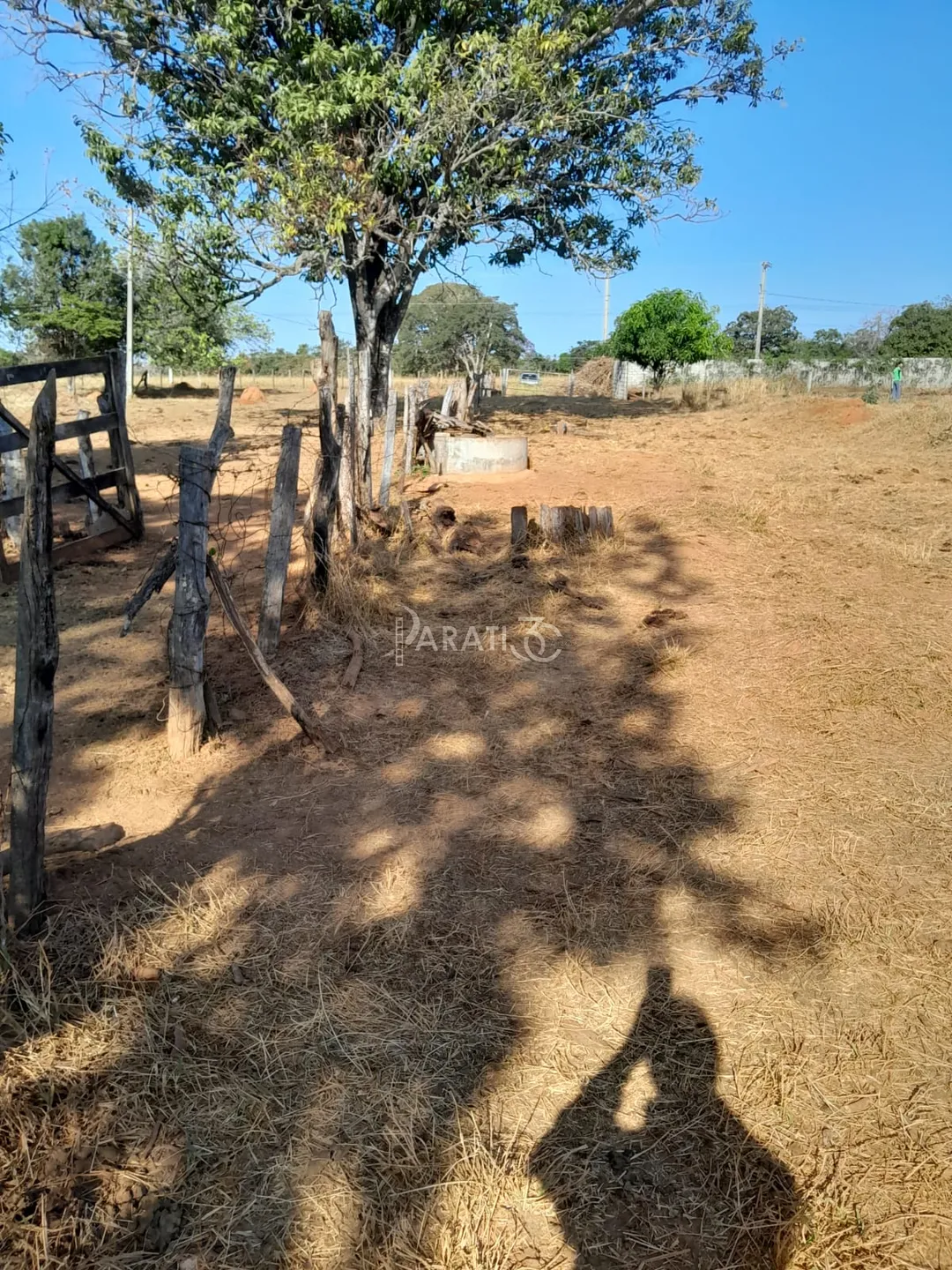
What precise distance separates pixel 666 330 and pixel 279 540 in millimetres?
27098

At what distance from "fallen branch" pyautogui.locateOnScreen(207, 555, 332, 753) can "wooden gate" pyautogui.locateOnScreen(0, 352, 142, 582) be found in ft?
12.5

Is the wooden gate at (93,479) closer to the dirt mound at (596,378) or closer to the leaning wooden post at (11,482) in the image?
the leaning wooden post at (11,482)

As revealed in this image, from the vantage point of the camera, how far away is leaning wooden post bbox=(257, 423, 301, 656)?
532cm

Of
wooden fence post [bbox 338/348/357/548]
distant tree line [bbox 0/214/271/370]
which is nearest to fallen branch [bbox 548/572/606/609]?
wooden fence post [bbox 338/348/357/548]

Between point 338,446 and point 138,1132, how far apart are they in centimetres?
484

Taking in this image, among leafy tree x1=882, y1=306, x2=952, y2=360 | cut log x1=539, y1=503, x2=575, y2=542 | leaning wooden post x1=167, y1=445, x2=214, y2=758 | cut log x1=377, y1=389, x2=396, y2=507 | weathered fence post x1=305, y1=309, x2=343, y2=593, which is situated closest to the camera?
leaning wooden post x1=167, y1=445, x2=214, y2=758

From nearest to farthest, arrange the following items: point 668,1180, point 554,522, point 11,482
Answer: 1. point 668,1180
2. point 554,522
3. point 11,482

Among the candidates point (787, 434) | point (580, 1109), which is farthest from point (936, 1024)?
point (787, 434)

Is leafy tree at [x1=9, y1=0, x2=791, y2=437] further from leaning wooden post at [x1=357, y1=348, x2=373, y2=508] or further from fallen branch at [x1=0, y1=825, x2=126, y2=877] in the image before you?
fallen branch at [x1=0, y1=825, x2=126, y2=877]

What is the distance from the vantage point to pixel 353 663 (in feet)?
18.0

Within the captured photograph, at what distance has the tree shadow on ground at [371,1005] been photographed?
2.12m

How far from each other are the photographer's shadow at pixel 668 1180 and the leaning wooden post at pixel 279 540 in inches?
145

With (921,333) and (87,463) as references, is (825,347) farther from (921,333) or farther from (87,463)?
(87,463)

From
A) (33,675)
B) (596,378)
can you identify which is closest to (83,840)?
(33,675)
